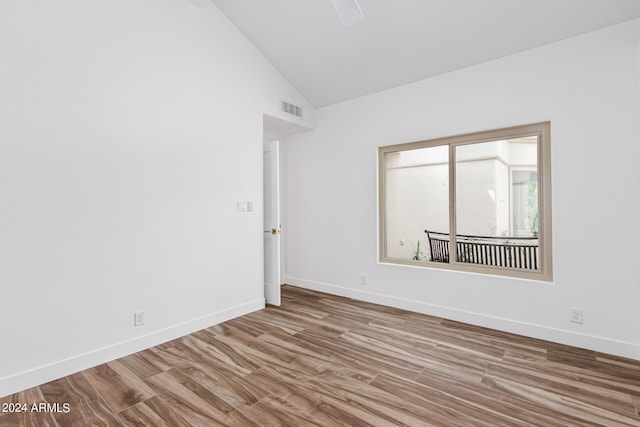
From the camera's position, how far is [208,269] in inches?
129

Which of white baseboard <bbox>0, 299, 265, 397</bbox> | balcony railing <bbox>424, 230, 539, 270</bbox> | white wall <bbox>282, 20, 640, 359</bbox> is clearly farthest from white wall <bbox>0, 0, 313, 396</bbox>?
balcony railing <bbox>424, 230, 539, 270</bbox>

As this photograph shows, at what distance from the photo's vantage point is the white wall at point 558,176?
99.7 inches

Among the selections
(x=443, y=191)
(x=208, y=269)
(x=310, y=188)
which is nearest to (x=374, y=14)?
(x=443, y=191)

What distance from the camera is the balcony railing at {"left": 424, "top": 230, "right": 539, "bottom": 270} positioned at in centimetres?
310

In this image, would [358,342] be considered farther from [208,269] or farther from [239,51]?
[239,51]

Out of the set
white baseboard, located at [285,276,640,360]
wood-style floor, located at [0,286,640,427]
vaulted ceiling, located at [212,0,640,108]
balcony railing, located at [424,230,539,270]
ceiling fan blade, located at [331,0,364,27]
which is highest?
vaulted ceiling, located at [212,0,640,108]

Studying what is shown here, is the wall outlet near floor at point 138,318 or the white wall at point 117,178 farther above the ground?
the white wall at point 117,178

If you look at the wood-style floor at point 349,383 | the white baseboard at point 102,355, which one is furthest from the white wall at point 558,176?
the white baseboard at point 102,355

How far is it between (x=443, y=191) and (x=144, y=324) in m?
3.40

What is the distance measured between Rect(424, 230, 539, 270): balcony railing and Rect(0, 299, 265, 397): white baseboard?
2469 mm

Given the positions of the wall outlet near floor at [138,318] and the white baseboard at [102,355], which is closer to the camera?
the white baseboard at [102,355]

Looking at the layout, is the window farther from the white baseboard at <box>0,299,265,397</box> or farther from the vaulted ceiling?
the white baseboard at <box>0,299,265,397</box>

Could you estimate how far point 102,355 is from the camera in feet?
8.11

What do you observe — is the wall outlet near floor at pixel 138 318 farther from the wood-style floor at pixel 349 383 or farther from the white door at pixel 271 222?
the white door at pixel 271 222
